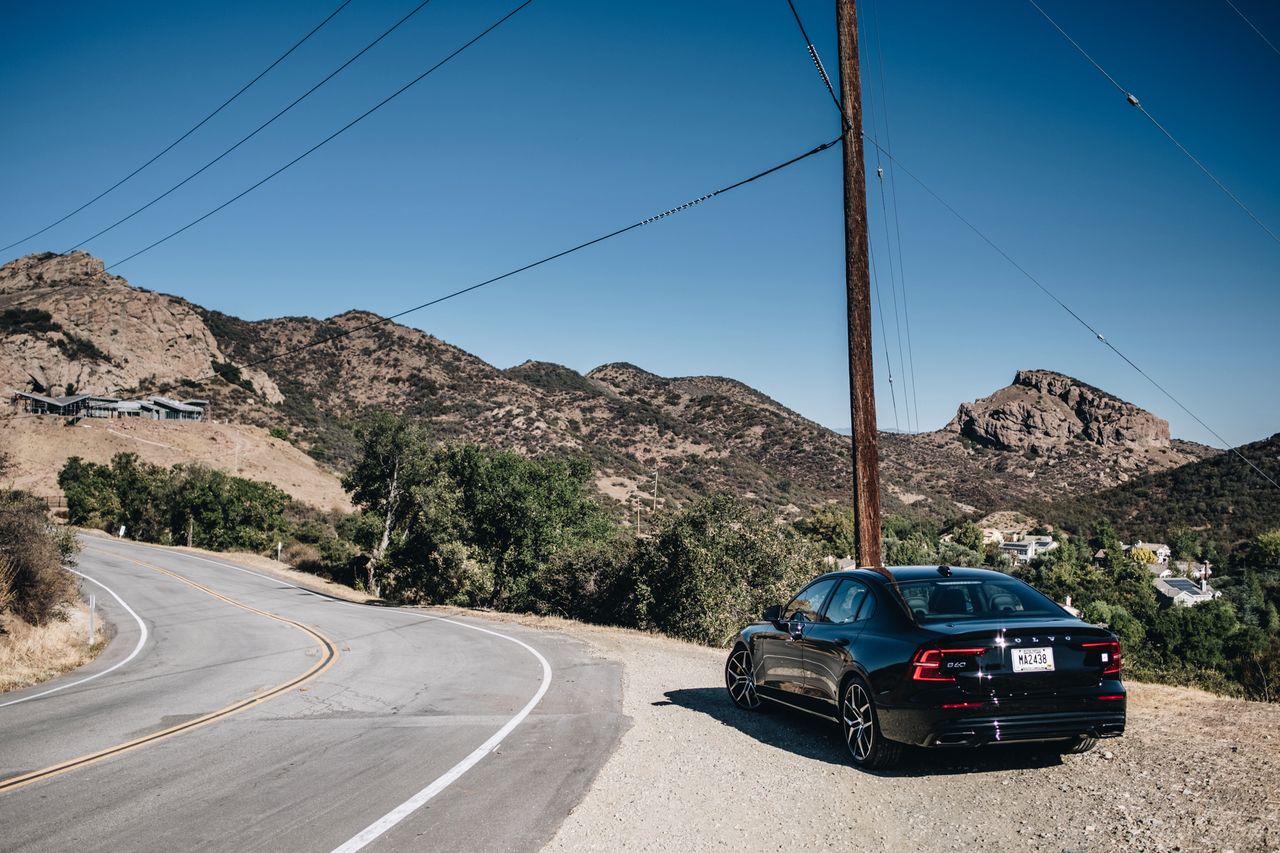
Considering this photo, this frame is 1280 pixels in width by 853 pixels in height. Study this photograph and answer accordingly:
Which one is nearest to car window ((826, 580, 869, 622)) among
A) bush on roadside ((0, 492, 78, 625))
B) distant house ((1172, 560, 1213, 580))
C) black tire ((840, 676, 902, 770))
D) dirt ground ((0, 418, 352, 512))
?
black tire ((840, 676, 902, 770))

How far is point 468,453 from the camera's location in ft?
115

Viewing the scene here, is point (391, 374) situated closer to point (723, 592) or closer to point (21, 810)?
point (723, 592)

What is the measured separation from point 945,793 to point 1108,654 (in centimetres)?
161

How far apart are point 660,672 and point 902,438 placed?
90.9m

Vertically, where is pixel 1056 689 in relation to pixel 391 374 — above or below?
below

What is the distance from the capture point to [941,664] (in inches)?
235

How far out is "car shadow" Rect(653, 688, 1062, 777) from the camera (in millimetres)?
6473

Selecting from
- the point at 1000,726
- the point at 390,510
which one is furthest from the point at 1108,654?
the point at 390,510

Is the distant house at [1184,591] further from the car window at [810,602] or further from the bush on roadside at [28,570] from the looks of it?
the bush on roadside at [28,570]

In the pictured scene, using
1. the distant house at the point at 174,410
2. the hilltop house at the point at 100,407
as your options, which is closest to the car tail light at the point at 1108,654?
the hilltop house at the point at 100,407

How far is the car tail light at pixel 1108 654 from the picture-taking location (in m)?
6.11

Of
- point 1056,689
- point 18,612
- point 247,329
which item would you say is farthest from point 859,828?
point 247,329

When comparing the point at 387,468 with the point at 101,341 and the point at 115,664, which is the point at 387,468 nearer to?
the point at 115,664

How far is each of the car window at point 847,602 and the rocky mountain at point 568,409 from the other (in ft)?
184
